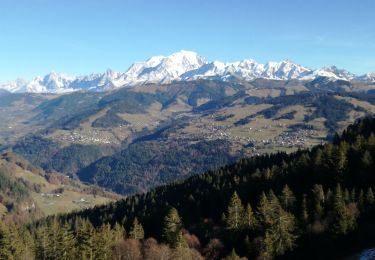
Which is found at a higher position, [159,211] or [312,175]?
[312,175]

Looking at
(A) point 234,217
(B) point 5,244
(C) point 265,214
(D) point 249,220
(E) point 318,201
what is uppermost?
(E) point 318,201

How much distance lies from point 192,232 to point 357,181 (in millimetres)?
42081

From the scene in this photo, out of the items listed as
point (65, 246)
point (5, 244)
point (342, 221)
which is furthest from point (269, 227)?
point (5, 244)

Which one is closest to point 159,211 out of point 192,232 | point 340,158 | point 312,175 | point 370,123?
point 192,232

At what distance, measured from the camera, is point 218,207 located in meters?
140

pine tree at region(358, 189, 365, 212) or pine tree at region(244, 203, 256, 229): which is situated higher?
pine tree at region(358, 189, 365, 212)

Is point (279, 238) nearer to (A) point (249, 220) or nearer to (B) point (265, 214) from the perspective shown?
(B) point (265, 214)

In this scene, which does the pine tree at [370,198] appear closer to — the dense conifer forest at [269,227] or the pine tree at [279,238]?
the dense conifer forest at [269,227]

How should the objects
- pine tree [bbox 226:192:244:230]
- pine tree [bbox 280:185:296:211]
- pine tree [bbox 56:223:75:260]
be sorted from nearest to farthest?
pine tree [bbox 226:192:244:230] < pine tree [bbox 56:223:75:260] < pine tree [bbox 280:185:296:211]

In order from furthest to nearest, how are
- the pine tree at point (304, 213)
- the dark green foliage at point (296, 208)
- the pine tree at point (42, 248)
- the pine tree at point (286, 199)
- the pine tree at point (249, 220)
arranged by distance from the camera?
1. the pine tree at point (42, 248)
2. the pine tree at point (286, 199)
3. the pine tree at point (249, 220)
4. the pine tree at point (304, 213)
5. the dark green foliage at point (296, 208)

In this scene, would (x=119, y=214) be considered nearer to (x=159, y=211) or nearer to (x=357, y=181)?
(x=159, y=211)

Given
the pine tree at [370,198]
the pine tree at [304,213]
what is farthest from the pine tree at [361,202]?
the pine tree at [304,213]

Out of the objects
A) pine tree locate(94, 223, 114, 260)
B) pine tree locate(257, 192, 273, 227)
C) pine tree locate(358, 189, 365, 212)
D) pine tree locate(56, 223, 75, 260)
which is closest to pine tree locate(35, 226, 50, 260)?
pine tree locate(56, 223, 75, 260)

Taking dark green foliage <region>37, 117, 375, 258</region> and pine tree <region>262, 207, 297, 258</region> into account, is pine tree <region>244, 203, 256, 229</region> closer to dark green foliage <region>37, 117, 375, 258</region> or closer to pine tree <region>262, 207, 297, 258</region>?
dark green foliage <region>37, 117, 375, 258</region>
